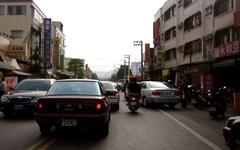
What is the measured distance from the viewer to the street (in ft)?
31.2

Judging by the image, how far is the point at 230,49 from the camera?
92.0ft

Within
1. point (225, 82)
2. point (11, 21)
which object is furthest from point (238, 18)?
point (11, 21)

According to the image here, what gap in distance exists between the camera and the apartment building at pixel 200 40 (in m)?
31.2

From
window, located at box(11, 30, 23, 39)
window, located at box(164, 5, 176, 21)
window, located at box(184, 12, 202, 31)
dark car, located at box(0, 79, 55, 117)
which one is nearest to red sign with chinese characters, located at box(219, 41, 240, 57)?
window, located at box(184, 12, 202, 31)

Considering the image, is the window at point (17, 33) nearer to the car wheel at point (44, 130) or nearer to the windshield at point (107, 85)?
the windshield at point (107, 85)

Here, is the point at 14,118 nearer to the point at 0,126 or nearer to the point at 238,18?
the point at 0,126

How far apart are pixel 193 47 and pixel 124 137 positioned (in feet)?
112

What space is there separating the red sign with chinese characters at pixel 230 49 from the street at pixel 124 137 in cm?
1301

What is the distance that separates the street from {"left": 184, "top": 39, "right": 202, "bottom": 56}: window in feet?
92.0

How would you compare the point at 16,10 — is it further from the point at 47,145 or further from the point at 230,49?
the point at 47,145

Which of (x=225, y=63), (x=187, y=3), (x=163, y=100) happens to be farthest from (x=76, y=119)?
(x=187, y=3)

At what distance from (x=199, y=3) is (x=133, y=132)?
31085mm

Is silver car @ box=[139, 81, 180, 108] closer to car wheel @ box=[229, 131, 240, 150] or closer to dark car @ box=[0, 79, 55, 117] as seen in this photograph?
dark car @ box=[0, 79, 55, 117]

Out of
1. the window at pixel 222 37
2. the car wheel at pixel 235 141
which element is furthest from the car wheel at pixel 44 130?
the window at pixel 222 37
